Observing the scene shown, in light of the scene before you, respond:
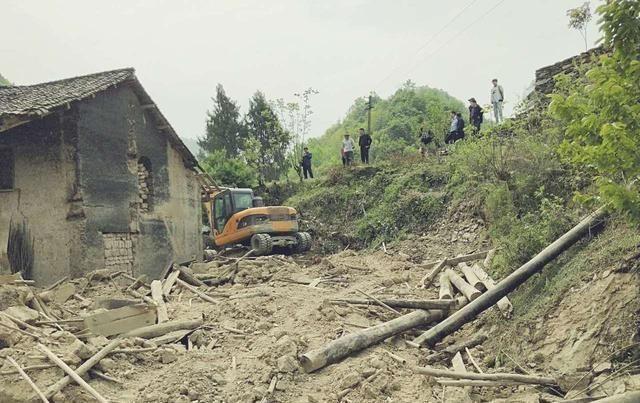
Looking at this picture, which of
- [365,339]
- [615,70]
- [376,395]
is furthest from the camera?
[365,339]

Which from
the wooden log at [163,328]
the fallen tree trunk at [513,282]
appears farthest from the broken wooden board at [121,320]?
the fallen tree trunk at [513,282]

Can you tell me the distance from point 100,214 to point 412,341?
9067 mm

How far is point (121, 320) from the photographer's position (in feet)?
28.6

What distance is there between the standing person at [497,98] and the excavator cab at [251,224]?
812 centimetres

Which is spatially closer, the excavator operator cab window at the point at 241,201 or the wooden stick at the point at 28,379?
the wooden stick at the point at 28,379

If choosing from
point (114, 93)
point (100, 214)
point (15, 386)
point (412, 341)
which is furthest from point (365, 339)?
point (114, 93)

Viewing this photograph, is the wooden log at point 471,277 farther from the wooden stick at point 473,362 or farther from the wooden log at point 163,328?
the wooden log at point 163,328

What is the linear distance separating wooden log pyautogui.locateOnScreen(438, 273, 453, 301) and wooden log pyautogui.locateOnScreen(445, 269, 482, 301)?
9 centimetres

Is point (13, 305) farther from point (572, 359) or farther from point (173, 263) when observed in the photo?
point (572, 359)

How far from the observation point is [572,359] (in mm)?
5910

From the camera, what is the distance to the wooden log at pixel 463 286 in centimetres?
870

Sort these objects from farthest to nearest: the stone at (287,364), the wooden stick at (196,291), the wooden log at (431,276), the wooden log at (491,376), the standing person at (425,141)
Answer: the standing person at (425,141) < the wooden stick at (196,291) < the wooden log at (431,276) < the stone at (287,364) < the wooden log at (491,376)

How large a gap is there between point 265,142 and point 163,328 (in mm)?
30792

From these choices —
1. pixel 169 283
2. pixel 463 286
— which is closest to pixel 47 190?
pixel 169 283
